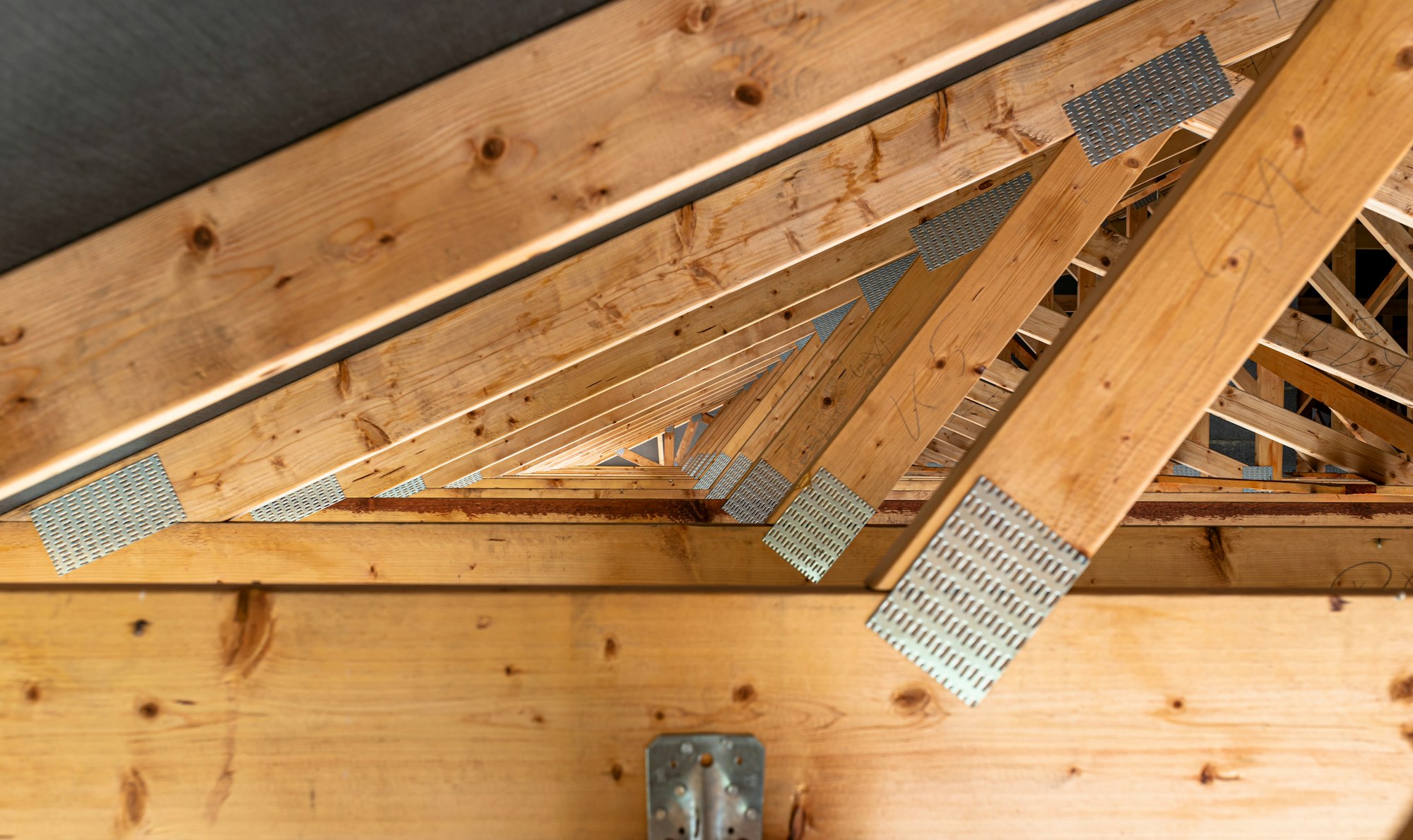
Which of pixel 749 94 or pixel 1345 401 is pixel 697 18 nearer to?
pixel 749 94

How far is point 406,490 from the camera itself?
4.09m

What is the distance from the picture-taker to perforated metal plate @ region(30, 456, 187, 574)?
224 cm

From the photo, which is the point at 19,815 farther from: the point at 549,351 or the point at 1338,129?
the point at 1338,129

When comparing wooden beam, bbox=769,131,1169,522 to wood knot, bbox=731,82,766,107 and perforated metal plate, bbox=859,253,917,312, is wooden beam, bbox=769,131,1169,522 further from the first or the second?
wood knot, bbox=731,82,766,107

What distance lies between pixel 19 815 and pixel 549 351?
1509 millimetres

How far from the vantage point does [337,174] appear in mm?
1184

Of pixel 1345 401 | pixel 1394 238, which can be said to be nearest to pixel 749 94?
pixel 1345 401

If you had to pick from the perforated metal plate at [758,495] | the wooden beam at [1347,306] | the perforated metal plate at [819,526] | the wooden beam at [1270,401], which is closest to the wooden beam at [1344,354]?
the wooden beam at [1347,306]

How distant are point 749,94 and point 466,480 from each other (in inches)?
157

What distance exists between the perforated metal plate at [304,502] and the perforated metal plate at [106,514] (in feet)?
1.82

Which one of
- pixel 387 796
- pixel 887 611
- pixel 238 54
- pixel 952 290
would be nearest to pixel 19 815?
pixel 387 796

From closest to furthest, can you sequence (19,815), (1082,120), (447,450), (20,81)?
(20,81) < (19,815) < (1082,120) < (447,450)

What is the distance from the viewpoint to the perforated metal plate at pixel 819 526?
2623 mm

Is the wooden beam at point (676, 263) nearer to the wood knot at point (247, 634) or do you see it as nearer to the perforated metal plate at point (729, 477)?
the wood knot at point (247, 634)
